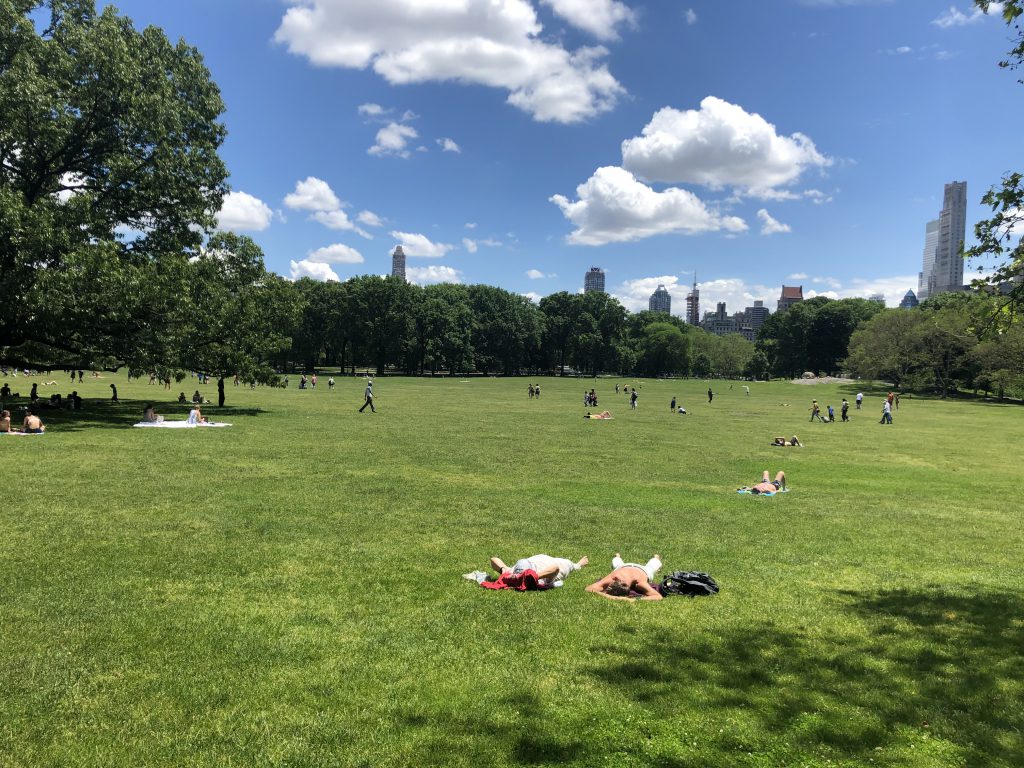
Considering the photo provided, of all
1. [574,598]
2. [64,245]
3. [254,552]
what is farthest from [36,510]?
[64,245]

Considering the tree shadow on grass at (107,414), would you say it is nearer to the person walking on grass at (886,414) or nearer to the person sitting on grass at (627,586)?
the person sitting on grass at (627,586)

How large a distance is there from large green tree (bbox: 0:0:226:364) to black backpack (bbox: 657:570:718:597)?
72.1 ft

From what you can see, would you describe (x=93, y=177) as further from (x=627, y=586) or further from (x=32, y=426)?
(x=627, y=586)

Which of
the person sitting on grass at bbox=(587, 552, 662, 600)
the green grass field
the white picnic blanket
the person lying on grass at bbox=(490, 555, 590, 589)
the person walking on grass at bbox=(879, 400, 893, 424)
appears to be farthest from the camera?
the person walking on grass at bbox=(879, 400, 893, 424)

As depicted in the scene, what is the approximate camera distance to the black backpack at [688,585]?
26.7 feet

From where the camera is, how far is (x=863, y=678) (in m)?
5.81

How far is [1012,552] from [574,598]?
28.5ft

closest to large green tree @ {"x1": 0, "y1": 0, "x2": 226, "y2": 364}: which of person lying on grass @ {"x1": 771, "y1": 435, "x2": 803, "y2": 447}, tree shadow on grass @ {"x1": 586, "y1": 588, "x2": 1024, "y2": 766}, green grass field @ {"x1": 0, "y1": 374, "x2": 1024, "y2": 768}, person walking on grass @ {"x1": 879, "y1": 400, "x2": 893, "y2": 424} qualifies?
green grass field @ {"x1": 0, "y1": 374, "x2": 1024, "y2": 768}

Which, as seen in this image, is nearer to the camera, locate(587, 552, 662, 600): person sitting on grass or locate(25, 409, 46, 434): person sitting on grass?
locate(587, 552, 662, 600): person sitting on grass

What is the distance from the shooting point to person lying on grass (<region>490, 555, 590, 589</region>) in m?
8.25

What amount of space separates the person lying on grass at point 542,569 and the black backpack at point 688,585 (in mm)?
1385

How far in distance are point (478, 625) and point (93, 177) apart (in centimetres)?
2792

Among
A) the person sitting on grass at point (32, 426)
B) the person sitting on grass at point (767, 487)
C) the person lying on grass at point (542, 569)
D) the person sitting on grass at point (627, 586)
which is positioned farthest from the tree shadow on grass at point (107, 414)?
the person sitting on grass at point (767, 487)

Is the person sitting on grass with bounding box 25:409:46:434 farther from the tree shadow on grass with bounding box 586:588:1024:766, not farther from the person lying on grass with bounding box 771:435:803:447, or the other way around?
the person lying on grass with bounding box 771:435:803:447
